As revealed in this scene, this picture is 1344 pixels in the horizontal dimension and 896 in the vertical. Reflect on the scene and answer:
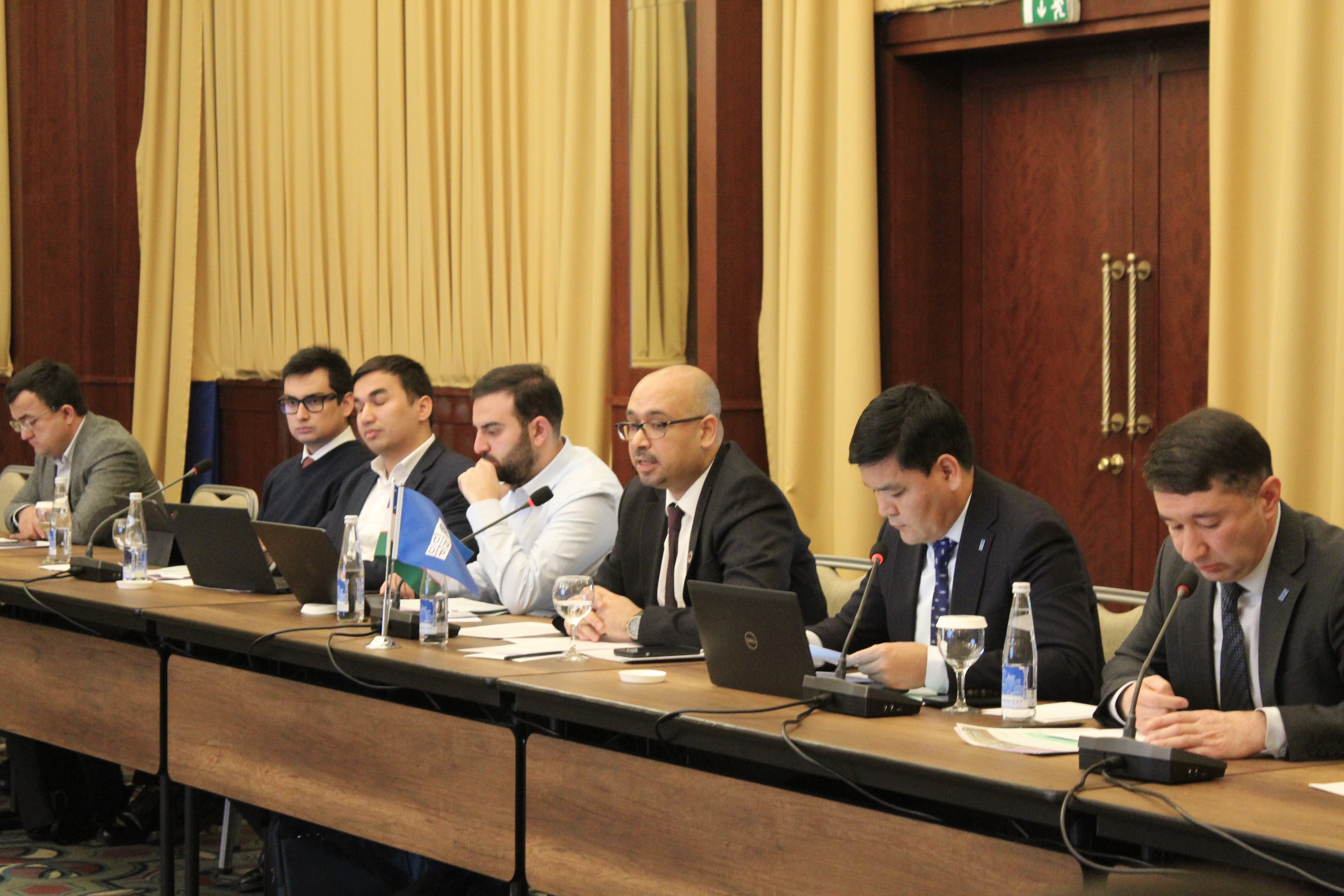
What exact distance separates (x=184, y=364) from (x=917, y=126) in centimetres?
392

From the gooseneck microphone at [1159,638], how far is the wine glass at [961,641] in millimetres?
245

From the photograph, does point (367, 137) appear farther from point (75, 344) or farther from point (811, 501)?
point (811, 501)

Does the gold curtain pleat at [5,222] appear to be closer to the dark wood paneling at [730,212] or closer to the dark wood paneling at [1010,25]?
the dark wood paneling at [730,212]

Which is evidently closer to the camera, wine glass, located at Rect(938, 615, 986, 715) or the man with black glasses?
wine glass, located at Rect(938, 615, 986, 715)

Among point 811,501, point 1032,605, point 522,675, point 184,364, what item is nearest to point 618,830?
point 522,675

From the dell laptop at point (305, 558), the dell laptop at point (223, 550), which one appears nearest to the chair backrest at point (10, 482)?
the dell laptop at point (223, 550)

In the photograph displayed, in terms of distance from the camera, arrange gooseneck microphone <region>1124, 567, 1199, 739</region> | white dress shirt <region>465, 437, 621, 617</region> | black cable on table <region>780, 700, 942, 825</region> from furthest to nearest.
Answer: white dress shirt <region>465, 437, 621, 617</region> → black cable on table <region>780, 700, 942, 825</region> → gooseneck microphone <region>1124, 567, 1199, 739</region>

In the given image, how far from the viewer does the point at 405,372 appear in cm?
449

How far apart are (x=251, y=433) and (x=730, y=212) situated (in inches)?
122

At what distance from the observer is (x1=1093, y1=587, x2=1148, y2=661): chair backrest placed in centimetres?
289

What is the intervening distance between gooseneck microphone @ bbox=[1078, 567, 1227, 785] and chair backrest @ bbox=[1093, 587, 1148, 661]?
82 cm

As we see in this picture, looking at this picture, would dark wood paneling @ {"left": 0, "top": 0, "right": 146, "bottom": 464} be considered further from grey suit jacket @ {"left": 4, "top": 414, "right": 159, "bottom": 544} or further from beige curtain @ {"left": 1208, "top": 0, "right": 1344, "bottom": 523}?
beige curtain @ {"left": 1208, "top": 0, "right": 1344, "bottom": 523}

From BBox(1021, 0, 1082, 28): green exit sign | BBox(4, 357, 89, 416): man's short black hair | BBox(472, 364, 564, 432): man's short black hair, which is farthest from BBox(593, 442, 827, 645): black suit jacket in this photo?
BBox(4, 357, 89, 416): man's short black hair

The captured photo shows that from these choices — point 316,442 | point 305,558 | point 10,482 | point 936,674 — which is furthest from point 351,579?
point 10,482
